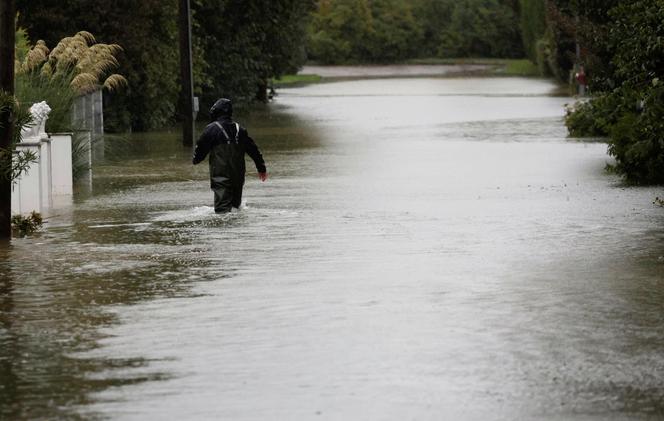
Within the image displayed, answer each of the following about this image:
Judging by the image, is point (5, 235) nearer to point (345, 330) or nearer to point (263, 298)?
point (263, 298)

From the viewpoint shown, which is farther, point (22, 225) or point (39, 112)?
point (39, 112)

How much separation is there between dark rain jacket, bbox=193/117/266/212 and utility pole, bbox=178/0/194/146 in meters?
13.4

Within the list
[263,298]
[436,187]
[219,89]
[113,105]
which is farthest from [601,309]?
[219,89]

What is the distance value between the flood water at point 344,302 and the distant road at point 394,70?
225 ft

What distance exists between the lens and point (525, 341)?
401 inches

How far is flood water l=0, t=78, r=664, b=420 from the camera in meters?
8.69

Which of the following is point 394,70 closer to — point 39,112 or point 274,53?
point 274,53

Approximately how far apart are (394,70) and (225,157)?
A: 81.8m

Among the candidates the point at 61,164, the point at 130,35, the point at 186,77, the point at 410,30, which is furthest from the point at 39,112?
the point at 410,30

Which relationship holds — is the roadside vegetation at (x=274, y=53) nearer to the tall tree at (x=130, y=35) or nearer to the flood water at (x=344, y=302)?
the tall tree at (x=130, y=35)

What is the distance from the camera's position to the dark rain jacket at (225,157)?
18453 mm

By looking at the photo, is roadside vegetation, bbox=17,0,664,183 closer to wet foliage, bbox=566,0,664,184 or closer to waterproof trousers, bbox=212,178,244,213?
wet foliage, bbox=566,0,664,184

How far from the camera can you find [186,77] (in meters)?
33.4

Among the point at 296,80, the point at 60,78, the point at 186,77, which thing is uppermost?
the point at 60,78
